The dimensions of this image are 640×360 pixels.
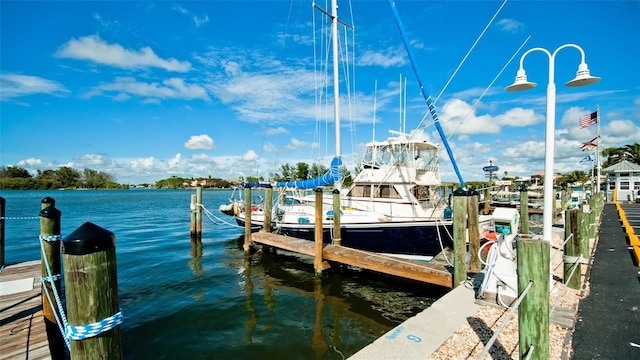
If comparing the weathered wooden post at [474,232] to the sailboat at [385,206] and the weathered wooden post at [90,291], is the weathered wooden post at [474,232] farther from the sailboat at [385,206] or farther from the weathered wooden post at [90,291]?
the weathered wooden post at [90,291]

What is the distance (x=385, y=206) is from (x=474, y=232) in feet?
17.5

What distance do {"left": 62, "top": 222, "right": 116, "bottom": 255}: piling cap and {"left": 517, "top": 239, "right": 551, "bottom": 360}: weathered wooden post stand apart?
130 inches

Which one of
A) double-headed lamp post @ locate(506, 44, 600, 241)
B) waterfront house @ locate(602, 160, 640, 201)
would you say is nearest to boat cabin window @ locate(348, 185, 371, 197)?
double-headed lamp post @ locate(506, 44, 600, 241)

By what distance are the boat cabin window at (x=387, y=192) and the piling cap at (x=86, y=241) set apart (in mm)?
11648

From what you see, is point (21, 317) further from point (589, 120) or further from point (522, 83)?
point (589, 120)

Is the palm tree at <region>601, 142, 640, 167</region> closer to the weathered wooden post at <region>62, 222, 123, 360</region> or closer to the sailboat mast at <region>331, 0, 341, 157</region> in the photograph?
the sailboat mast at <region>331, 0, 341, 157</region>

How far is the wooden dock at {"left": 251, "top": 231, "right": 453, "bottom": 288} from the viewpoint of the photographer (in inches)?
273

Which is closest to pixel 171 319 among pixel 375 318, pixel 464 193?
pixel 375 318

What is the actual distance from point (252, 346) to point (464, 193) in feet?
17.1

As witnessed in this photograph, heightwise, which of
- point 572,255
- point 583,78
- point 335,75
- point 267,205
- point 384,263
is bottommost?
point 384,263

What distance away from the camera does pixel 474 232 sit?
7359 mm

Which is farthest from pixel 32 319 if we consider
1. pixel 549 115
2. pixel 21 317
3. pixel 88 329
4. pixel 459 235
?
pixel 549 115

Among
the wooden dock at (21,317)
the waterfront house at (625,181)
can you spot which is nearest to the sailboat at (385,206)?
the wooden dock at (21,317)

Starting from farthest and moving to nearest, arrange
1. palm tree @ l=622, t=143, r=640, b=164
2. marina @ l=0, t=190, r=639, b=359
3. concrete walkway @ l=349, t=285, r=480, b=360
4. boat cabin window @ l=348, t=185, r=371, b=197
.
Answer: palm tree @ l=622, t=143, r=640, b=164 < boat cabin window @ l=348, t=185, r=371, b=197 < marina @ l=0, t=190, r=639, b=359 < concrete walkway @ l=349, t=285, r=480, b=360
